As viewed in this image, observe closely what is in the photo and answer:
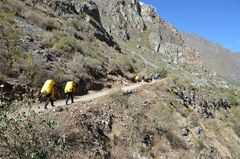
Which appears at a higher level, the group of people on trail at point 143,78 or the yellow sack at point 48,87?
the yellow sack at point 48,87

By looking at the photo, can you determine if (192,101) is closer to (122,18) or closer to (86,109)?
(86,109)

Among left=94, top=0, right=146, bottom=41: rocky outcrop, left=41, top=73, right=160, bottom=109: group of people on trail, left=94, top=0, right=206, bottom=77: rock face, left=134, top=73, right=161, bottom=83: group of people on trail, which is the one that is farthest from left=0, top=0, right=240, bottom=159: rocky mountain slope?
left=94, top=0, right=206, bottom=77: rock face

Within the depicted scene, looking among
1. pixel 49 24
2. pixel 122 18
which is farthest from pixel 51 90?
pixel 122 18

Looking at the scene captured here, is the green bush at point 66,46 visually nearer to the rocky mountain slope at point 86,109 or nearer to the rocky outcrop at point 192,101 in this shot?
the rocky mountain slope at point 86,109

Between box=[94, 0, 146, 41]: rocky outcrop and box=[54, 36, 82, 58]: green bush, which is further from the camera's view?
box=[94, 0, 146, 41]: rocky outcrop

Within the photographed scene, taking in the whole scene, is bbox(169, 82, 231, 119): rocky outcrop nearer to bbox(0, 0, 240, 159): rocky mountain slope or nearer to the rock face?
bbox(0, 0, 240, 159): rocky mountain slope

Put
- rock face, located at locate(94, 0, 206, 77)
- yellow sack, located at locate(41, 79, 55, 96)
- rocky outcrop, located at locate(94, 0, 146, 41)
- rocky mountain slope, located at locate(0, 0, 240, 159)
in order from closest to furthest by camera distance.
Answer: rocky mountain slope, located at locate(0, 0, 240, 159) < yellow sack, located at locate(41, 79, 55, 96) < rocky outcrop, located at locate(94, 0, 146, 41) < rock face, located at locate(94, 0, 206, 77)

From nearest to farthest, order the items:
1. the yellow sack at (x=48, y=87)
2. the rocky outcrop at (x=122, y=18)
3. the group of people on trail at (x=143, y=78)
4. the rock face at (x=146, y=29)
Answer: the yellow sack at (x=48, y=87) < the group of people on trail at (x=143, y=78) < the rocky outcrop at (x=122, y=18) < the rock face at (x=146, y=29)

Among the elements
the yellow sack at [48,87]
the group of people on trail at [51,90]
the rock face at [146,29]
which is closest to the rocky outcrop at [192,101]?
the group of people on trail at [51,90]

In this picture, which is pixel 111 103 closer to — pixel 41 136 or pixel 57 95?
pixel 57 95

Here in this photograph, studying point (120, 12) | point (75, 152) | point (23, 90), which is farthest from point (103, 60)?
point (120, 12)

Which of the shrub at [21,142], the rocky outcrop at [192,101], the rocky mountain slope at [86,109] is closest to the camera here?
the shrub at [21,142]

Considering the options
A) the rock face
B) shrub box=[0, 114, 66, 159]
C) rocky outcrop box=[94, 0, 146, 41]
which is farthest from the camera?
the rock face

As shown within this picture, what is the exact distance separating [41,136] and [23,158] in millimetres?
825
